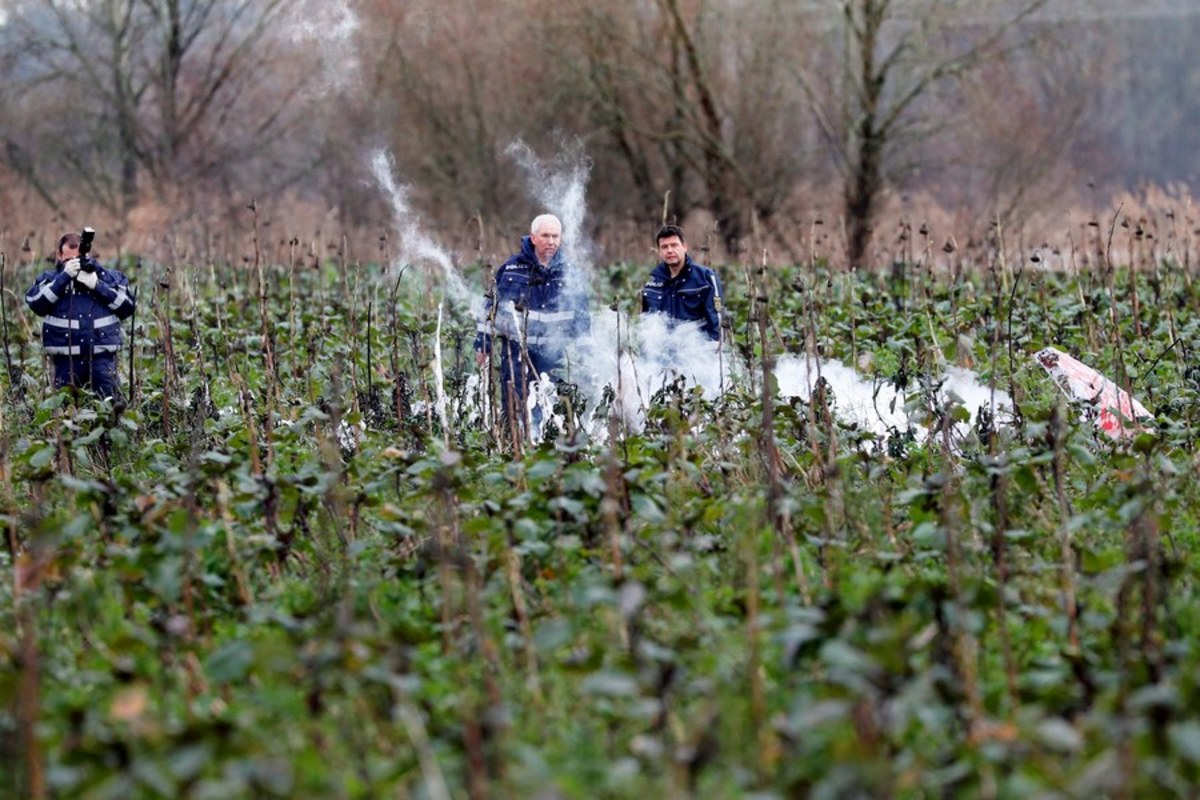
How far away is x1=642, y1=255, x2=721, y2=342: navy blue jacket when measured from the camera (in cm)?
992

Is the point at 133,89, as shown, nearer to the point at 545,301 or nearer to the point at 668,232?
the point at 545,301

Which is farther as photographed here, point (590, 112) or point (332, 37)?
point (332, 37)

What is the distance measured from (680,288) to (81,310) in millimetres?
3556

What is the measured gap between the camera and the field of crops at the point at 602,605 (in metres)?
3.95

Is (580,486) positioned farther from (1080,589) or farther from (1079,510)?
(1079,510)

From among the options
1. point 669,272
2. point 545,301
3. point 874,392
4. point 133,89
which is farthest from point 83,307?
point 133,89

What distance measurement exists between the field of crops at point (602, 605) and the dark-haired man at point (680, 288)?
28.6 inches

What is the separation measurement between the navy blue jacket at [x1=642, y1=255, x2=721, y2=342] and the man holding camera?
3056mm

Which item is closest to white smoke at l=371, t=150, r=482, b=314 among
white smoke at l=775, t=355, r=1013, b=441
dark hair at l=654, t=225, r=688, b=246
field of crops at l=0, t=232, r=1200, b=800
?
white smoke at l=775, t=355, r=1013, b=441

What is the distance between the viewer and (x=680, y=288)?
392 inches

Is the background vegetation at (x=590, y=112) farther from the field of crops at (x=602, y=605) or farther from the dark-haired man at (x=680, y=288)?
the field of crops at (x=602, y=605)

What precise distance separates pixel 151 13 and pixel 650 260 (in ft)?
65.5

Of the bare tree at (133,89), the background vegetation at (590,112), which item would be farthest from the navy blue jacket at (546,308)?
the bare tree at (133,89)

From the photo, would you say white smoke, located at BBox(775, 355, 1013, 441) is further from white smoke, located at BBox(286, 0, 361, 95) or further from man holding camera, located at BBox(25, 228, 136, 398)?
white smoke, located at BBox(286, 0, 361, 95)
